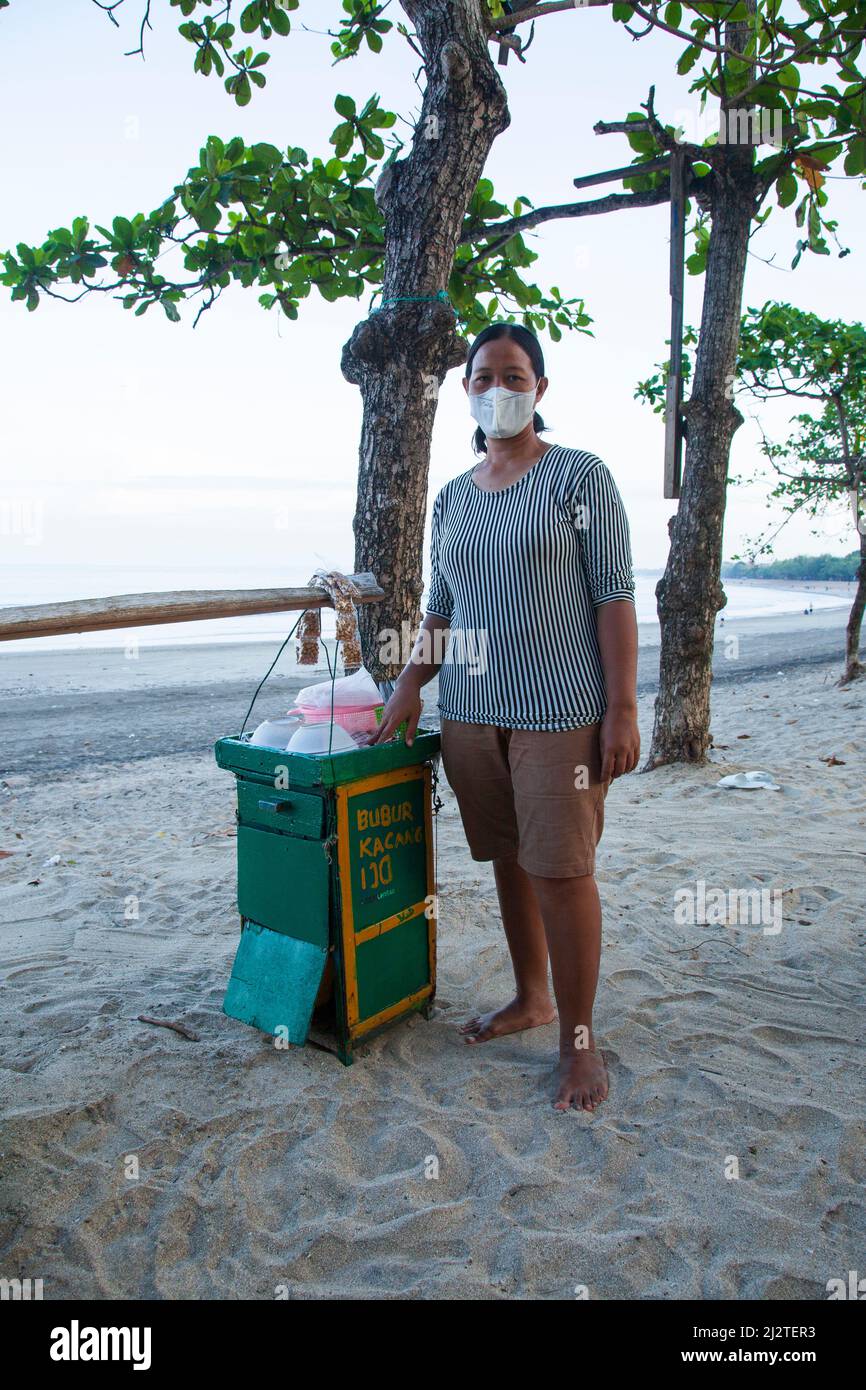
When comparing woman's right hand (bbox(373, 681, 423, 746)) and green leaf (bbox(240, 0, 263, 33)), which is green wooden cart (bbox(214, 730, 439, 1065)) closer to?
woman's right hand (bbox(373, 681, 423, 746))

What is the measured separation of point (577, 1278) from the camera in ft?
6.12

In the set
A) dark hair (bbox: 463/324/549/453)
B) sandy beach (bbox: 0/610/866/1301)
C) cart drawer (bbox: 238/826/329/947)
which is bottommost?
sandy beach (bbox: 0/610/866/1301)

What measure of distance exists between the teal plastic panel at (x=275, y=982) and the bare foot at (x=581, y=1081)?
29.4 inches

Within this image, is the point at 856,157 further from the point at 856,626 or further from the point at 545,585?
the point at 856,626

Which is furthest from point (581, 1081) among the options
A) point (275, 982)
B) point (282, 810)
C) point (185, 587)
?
point (185, 587)

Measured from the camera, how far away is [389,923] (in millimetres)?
2701

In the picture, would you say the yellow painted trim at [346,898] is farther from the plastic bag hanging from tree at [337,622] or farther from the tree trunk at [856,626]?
the tree trunk at [856,626]

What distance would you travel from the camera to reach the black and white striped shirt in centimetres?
233

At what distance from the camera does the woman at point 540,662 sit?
2.33 meters

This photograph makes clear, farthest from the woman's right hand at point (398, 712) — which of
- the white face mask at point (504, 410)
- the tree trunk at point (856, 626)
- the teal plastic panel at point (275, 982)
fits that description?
the tree trunk at point (856, 626)

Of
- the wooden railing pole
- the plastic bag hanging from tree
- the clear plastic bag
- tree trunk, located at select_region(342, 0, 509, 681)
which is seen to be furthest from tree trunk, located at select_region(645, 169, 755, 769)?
the clear plastic bag

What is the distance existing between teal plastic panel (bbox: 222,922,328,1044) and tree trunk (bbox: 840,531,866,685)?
770 centimetres

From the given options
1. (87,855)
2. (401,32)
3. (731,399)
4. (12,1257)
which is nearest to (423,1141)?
(12,1257)

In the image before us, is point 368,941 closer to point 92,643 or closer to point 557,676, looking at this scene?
point 557,676
